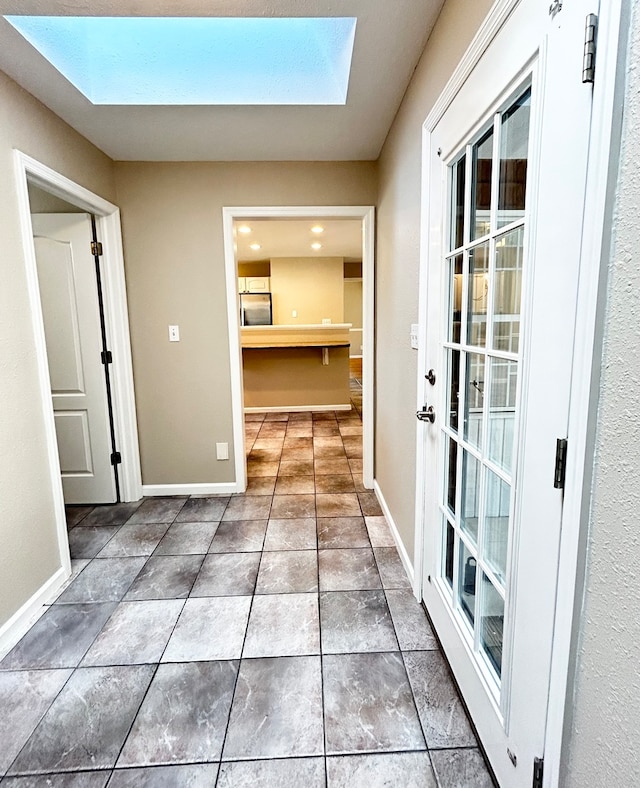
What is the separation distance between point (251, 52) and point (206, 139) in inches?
24.1

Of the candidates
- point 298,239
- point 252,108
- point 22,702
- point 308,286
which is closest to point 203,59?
point 252,108

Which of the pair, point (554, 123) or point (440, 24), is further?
point (440, 24)

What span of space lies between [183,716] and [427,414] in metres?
1.32

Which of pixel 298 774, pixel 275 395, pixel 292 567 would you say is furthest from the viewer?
pixel 275 395

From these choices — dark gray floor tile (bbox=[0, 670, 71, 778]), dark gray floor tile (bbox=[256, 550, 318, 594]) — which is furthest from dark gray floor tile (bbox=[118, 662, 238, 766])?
dark gray floor tile (bbox=[256, 550, 318, 594])

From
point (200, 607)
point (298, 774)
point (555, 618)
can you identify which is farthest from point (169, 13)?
point (298, 774)

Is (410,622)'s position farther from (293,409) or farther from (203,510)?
(293,409)

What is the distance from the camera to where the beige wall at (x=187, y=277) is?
9.00ft

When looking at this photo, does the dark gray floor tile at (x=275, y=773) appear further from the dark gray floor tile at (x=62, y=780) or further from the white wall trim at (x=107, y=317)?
the white wall trim at (x=107, y=317)

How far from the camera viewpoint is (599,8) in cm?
63

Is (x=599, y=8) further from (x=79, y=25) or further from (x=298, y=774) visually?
(x=79, y=25)

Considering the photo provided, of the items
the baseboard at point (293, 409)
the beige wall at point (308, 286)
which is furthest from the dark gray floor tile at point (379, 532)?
the beige wall at point (308, 286)

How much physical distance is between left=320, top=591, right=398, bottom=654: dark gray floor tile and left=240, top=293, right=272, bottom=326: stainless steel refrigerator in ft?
17.6

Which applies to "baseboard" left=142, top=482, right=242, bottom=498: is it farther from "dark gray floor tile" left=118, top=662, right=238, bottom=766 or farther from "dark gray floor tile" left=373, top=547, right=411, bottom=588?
"dark gray floor tile" left=118, top=662, right=238, bottom=766
